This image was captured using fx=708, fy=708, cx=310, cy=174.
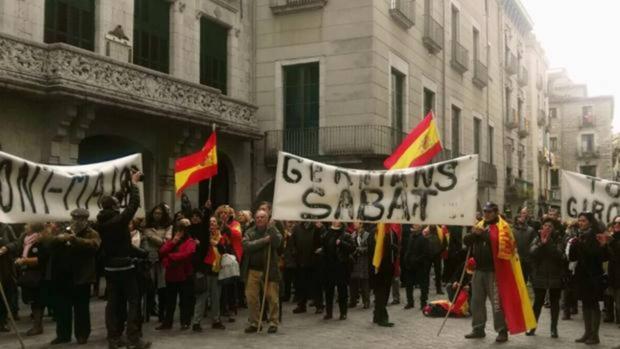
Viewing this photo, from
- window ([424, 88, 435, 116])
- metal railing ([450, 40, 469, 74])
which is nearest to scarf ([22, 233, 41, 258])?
window ([424, 88, 435, 116])

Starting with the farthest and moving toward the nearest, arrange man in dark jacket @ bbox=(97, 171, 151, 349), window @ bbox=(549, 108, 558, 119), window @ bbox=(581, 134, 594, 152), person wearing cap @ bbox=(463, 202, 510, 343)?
window @ bbox=(549, 108, 558, 119) → window @ bbox=(581, 134, 594, 152) → person wearing cap @ bbox=(463, 202, 510, 343) → man in dark jacket @ bbox=(97, 171, 151, 349)

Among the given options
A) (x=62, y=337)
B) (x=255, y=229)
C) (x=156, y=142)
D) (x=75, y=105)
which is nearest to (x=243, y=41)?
(x=156, y=142)

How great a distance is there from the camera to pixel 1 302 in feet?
33.3

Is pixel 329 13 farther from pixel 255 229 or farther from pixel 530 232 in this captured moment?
pixel 255 229

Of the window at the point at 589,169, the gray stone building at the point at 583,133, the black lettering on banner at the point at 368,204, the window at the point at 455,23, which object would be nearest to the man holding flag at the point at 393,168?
the black lettering on banner at the point at 368,204

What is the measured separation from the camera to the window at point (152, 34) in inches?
722

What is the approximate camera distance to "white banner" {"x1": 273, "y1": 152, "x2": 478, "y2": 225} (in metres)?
9.70

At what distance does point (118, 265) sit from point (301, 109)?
14.4 metres

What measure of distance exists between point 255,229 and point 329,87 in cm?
1221

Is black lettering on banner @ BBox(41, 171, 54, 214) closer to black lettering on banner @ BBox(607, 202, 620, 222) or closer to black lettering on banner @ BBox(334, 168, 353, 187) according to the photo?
black lettering on banner @ BBox(334, 168, 353, 187)

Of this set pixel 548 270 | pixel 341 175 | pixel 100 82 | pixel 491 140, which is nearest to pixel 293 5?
pixel 100 82

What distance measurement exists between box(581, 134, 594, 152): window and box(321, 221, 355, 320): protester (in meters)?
62.6

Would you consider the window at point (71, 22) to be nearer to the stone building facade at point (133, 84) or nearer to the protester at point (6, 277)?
the stone building facade at point (133, 84)

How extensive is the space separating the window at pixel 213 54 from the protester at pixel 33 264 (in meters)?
10.4
